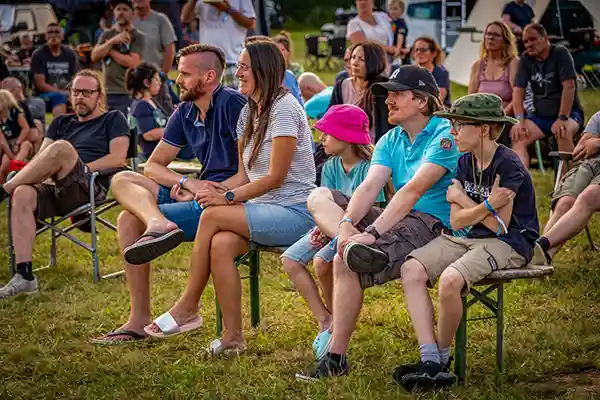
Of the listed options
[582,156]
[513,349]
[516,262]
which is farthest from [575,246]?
[516,262]

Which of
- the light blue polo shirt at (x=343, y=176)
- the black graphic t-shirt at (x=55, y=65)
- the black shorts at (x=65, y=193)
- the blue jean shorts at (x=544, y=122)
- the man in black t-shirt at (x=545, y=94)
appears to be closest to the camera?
the light blue polo shirt at (x=343, y=176)

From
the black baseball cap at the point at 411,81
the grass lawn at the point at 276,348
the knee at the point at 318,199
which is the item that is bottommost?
the grass lawn at the point at 276,348

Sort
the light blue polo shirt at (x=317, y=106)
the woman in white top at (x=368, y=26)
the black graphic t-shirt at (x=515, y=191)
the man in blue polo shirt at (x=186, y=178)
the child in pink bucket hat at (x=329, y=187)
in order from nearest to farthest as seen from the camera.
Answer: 1. the black graphic t-shirt at (x=515, y=191)
2. the child in pink bucket hat at (x=329, y=187)
3. the man in blue polo shirt at (x=186, y=178)
4. the light blue polo shirt at (x=317, y=106)
5. the woman in white top at (x=368, y=26)

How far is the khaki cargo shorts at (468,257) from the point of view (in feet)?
12.1

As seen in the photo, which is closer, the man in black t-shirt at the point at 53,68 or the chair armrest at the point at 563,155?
the chair armrest at the point at 563,155

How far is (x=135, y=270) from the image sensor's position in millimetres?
4684

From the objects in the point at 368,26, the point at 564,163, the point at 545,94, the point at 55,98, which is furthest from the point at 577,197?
the point at 55,98

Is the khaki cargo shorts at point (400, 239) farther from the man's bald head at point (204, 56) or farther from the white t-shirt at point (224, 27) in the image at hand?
the white t-shirt at point (224, 27)

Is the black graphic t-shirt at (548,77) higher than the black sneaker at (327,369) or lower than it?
higher

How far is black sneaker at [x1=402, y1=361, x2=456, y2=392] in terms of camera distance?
3670 mm

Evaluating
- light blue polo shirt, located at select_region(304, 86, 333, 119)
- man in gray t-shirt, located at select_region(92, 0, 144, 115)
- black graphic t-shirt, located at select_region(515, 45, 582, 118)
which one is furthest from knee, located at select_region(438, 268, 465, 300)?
man in gray t-shirt, located at select_region(92, 0, 144, 115)

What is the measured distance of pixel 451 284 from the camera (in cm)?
364

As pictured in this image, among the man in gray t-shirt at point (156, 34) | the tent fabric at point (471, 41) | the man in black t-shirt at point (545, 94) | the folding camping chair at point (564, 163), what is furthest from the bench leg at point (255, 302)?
the tent fabric at point (471, 41)

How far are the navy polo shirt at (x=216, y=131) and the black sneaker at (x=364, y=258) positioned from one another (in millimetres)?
1173
